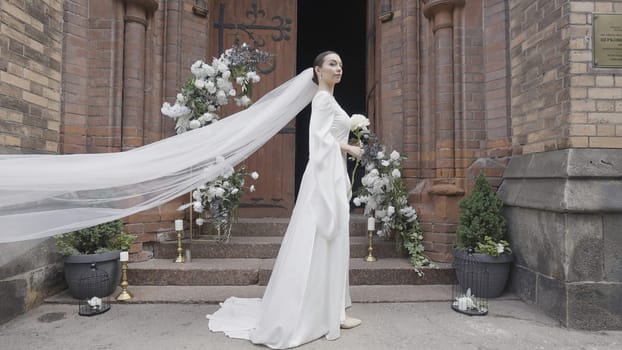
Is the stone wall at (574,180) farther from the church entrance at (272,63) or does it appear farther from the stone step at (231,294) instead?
the church entrance at (272,63)

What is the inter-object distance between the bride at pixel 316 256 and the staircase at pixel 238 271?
98 centimetres

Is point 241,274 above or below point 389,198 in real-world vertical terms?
below

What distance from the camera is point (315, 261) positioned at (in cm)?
289

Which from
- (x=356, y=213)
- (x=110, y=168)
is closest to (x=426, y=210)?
(x=356, y=213)

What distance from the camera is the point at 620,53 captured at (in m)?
3.36

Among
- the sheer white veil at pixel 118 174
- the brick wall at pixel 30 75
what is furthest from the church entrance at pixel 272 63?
the sheer white veil at pixel 118 174

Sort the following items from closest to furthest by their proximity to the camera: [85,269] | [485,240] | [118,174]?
[118,174]
[85,269]
[485,240]

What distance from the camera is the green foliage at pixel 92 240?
3.73 m

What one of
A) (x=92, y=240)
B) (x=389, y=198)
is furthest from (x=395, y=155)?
(x=92, y=240)

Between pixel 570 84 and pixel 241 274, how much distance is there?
3454mm

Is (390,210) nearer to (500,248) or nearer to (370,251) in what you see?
(370,251)

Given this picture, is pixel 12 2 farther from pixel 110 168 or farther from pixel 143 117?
pixel 110 168

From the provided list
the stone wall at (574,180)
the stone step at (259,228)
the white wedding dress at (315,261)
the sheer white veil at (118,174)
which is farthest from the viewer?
the stone step at (259,228)

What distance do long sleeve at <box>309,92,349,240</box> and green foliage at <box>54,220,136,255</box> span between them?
2147 millimetres
